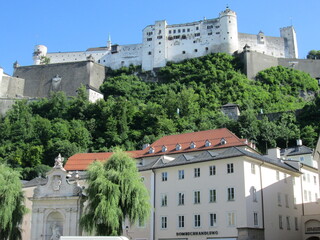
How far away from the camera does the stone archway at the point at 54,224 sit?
35875 mm

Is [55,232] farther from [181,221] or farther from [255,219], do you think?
[255,219]

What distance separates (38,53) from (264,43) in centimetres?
6404

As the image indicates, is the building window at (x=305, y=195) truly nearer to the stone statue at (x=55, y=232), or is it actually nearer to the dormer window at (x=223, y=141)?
the dormer window at (x=223, y=141)

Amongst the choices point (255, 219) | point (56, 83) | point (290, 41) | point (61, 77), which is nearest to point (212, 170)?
point (255, 219)

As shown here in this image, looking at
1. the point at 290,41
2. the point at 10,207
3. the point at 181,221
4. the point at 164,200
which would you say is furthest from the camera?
the point at 290,41

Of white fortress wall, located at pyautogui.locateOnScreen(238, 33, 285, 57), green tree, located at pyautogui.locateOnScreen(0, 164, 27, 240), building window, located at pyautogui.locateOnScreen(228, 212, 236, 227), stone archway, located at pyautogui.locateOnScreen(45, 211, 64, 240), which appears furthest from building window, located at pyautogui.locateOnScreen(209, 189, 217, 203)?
white fortress wall, located at pyautogui.locateOnScreen(238, 33, 285, 57)

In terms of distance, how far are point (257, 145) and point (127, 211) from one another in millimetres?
46889

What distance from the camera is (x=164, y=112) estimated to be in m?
89.4

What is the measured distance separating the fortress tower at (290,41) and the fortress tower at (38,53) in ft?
221

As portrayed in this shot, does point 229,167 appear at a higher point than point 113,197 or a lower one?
higher

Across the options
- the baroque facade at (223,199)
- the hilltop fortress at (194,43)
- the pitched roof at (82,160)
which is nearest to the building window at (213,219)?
the baroque facade at (223,199)

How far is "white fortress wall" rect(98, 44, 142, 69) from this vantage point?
116875 mm

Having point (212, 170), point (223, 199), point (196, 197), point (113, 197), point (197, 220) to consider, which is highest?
point (212, 170)

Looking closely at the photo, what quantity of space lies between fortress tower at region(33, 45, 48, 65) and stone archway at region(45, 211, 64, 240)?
99.8 meters
